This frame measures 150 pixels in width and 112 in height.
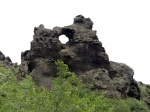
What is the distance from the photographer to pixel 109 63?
8575cm

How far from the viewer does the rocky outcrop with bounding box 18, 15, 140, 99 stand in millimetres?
76500

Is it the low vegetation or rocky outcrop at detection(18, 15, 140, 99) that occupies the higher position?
rocky outcrop at detection(18, 15, 140, 99)

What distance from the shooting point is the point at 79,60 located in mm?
81750

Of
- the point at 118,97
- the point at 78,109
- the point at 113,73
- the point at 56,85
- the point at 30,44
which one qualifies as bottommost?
the point at 78,109

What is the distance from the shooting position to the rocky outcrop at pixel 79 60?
7650cm

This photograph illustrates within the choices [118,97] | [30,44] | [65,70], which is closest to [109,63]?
[118,97]

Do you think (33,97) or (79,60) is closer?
(33,97)

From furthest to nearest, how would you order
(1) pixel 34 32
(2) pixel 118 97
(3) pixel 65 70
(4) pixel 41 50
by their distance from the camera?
(1) pixel 34 32 → (4) pixel 41 50 → (2) pixel 118 97 → (3) pixel 65 70

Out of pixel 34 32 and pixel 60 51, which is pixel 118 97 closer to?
pixel 60 51

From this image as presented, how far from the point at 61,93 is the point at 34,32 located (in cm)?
6190

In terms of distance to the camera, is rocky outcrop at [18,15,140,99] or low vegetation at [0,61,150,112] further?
rocky outcrop at [18,15,140,99]

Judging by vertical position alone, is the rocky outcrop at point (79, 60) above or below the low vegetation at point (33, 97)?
above

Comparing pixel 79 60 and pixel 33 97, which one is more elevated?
pixel 79 60

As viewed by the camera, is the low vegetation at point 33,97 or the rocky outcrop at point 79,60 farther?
the rocky outcrop at point 79,60
